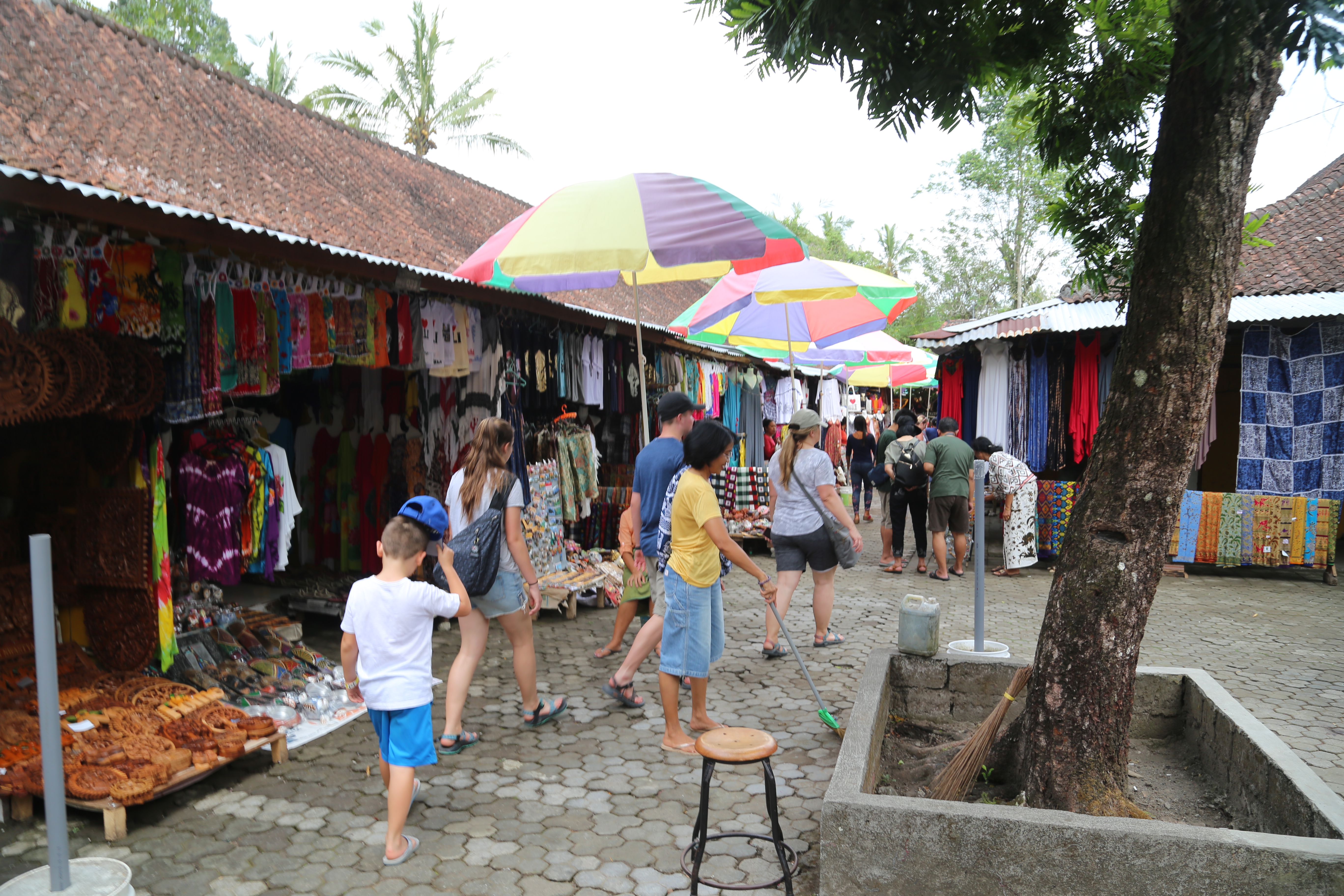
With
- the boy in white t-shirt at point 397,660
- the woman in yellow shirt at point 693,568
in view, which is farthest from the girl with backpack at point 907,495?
the boy in white t-shirt at point 397,660

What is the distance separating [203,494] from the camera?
4.91 meters

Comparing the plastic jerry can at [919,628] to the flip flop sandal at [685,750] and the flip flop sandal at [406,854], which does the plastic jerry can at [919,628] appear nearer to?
the flip flop sandal at [685,750]

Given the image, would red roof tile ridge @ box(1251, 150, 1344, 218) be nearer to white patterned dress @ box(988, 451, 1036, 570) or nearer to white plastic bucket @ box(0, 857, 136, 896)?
white patterned dress @ box(988, 451, 1036, 570)

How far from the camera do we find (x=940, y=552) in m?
9.52

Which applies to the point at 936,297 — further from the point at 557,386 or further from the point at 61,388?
the point at 61,388

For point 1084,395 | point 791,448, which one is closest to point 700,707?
point 791,448

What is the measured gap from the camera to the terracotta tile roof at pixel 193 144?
409 cm

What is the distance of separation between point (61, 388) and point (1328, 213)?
45.6 feet

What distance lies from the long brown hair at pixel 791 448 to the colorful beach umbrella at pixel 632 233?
1.32 meters

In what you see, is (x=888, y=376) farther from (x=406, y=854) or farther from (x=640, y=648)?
(x=406, y=854)

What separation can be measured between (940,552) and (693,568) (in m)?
6.01

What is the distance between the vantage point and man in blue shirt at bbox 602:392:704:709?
5039mm

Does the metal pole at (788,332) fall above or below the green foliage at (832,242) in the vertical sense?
below

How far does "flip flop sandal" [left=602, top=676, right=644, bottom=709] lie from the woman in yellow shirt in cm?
76
